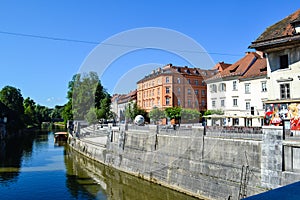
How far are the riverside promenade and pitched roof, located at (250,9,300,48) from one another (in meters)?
6.92

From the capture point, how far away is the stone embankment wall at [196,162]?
1379cm

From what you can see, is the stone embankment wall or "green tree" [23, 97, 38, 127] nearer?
the stone embankment wall

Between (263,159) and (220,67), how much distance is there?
120ft

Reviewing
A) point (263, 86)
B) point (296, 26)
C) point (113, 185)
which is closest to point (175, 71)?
point (263, 86)

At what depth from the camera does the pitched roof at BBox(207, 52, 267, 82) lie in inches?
1329

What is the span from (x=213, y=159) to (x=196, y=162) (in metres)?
1.42

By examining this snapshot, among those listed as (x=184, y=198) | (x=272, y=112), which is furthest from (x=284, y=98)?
(x=184, y=198)

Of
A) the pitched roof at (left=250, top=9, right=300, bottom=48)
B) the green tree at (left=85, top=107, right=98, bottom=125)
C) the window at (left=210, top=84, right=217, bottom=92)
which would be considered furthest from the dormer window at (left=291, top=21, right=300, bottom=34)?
the green tree at (left=85, top=107, right=98, bottom=125)

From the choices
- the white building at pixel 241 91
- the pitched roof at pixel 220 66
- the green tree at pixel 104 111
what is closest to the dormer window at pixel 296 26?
the white building at pixel 241 91

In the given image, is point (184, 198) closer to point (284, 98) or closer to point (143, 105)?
point (284, 98)

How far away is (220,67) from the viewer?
47688 millimetres

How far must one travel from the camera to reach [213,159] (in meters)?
15.9

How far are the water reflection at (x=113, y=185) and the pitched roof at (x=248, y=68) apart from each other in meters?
20.3

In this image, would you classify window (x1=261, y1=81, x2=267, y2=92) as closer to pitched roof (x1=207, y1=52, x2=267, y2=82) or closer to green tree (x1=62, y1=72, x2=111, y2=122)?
pitched roof (x1=207, y1=52, x2=267, y2=82)
